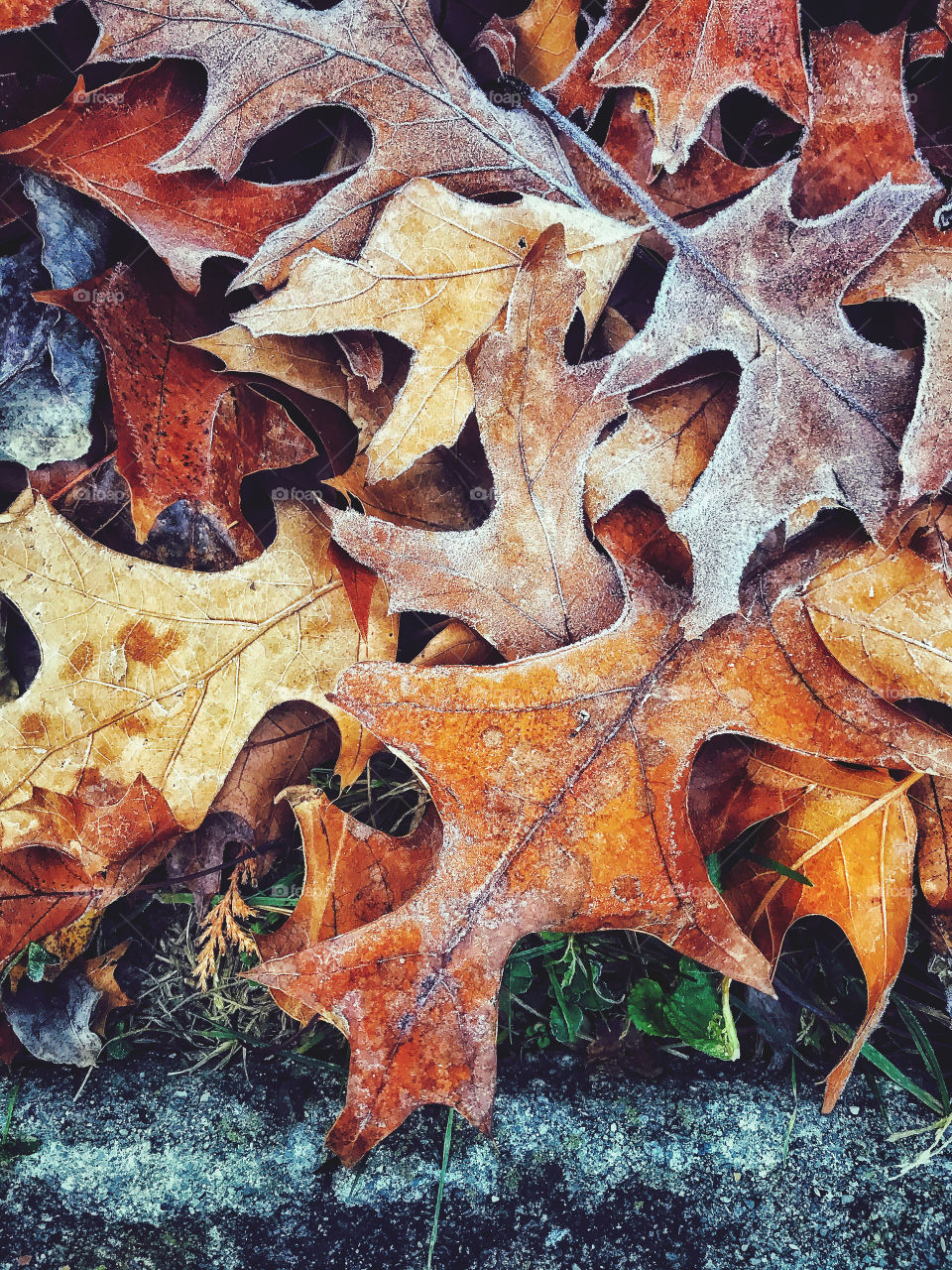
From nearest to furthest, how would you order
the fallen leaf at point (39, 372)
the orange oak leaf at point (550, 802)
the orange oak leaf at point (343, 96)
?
1. the orange oak leaf at point (550, 802)
2. the orange oak leaf at point (343, 96)
3. the fallen leaf at point (39, 372)

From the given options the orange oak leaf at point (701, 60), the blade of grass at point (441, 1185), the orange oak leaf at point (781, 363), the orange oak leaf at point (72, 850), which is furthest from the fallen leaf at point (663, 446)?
the blade of grass at point (441, 1185)

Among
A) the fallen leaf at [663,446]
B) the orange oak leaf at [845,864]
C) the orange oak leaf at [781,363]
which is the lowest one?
the orange oak leaf at [845,864]

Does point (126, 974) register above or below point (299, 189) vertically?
below

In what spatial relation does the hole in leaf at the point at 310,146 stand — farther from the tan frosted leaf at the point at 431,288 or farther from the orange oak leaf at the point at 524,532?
the orange oak leaf at the point at 524,532

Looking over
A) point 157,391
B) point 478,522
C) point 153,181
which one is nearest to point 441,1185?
point 478,522

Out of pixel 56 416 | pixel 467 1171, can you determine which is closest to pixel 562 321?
pixel 56 416

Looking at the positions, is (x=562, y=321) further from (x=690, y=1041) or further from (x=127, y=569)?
(x=690, y=1041)

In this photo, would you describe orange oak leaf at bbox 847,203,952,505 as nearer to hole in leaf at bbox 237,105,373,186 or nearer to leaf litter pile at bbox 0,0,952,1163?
leaf litter pile at bbox 0,0,952,1163
